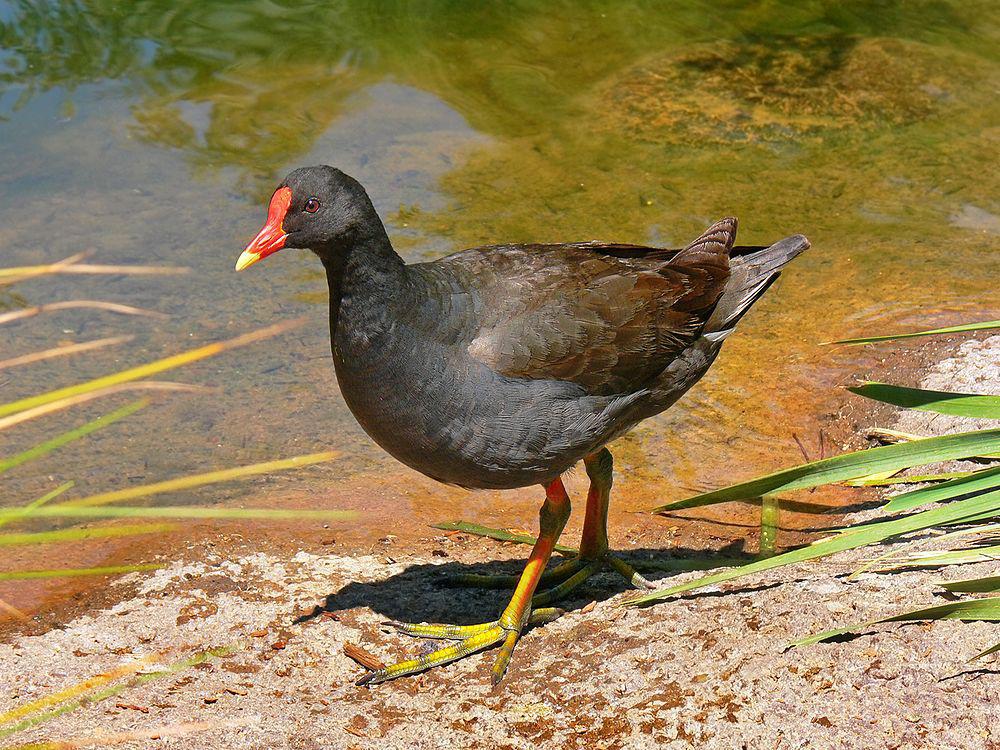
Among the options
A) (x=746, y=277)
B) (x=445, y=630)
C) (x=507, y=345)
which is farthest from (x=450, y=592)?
(x=746, y=277)

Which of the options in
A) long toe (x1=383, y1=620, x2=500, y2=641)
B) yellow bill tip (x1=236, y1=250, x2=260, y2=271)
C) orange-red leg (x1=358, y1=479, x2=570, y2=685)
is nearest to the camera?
yellow bill tip (x1=236, y1=250, x2=260, y2=271)

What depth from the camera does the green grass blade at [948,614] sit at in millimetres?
3016

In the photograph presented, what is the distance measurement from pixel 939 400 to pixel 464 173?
169 inches

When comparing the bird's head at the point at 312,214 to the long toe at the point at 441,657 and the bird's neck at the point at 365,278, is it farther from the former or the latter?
the long toe at the point at 441,657

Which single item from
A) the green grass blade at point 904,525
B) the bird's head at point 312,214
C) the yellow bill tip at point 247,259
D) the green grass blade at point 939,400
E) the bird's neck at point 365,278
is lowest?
the green grass blade at point 904,525

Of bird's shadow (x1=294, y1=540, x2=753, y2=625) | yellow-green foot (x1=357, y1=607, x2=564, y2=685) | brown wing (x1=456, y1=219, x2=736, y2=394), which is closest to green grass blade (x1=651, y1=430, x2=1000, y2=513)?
brown wing (x1=456, y1=219, x2=736, y2=394)

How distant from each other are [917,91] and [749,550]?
515 centimetres

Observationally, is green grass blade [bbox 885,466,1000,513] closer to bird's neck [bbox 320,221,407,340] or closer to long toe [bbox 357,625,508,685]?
long toe [bbox 357,625,508,685]

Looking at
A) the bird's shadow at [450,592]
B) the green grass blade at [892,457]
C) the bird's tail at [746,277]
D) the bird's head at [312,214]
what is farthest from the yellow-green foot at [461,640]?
the bird's head at [312,214]

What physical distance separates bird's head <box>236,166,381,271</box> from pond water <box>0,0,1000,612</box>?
4.80 feet

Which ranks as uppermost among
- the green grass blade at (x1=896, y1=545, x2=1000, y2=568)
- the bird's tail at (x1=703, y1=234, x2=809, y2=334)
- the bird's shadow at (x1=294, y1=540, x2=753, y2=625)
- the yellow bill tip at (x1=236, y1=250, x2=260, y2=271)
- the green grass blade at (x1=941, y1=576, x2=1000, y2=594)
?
the yellow bill tip at (x1=236, y1=250, x2=260, y2=271)

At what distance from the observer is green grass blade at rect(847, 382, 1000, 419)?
133 inches

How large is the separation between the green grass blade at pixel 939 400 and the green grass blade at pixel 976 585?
512 millimetres

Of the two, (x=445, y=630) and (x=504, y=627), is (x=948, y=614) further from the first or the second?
(x=445, y=630)
